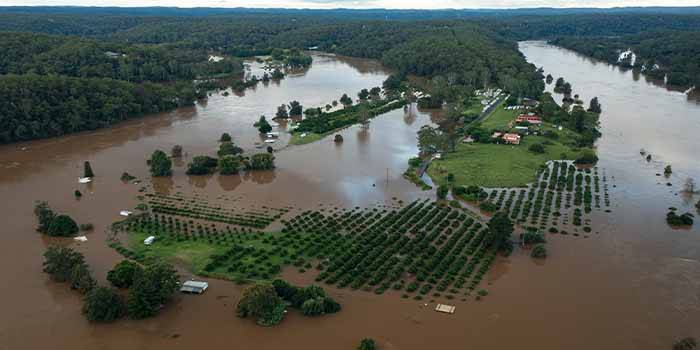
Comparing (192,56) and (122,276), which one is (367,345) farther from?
(192,56)

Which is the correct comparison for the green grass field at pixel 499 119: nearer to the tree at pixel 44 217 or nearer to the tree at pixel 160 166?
the tree at pixel 160 166

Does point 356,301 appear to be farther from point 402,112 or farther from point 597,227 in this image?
point 402,112

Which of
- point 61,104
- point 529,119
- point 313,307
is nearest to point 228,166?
point 313,307

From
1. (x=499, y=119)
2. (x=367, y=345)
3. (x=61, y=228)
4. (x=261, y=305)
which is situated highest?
(x=499, y=119)

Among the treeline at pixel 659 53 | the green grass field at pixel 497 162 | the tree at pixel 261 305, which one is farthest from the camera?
the treeline at pixel 659 53

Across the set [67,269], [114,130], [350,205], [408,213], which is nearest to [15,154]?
[114,130]

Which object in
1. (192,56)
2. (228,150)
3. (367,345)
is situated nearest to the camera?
(367,345)

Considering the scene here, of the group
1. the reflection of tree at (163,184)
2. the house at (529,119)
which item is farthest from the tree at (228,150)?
the house at (529,119)
